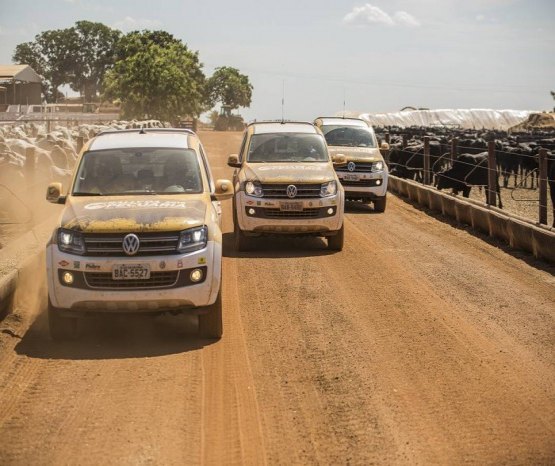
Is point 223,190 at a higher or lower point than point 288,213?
higher

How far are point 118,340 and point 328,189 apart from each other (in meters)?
5.99

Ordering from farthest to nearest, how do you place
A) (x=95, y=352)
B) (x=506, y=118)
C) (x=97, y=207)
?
1. (x=506, y=118)
2. (x=97, y=207)
3. (x=95, y=352)

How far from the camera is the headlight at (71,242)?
7879mm

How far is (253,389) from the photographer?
6.75 metres

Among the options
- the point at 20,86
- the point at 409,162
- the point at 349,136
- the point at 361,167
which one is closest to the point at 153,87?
the point at 20,86

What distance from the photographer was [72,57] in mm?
164000

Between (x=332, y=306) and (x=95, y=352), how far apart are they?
9.93 ft

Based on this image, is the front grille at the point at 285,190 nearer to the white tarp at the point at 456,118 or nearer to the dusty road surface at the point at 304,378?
the dusty road surface at the point at 304,378

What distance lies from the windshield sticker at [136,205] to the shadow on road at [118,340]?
110 cm

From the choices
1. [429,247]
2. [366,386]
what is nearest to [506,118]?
[429,247]

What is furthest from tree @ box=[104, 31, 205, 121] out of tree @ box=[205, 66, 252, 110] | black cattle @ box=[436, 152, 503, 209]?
tree @ box=[205, 66, 252, 110]

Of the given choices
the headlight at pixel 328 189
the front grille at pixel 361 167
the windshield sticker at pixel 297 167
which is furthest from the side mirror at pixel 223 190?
the front grille at pixel 361 167

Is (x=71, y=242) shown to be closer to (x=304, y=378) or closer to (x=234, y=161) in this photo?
(x=304, y=378)

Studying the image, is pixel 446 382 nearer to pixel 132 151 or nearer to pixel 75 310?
pixel 75 310
